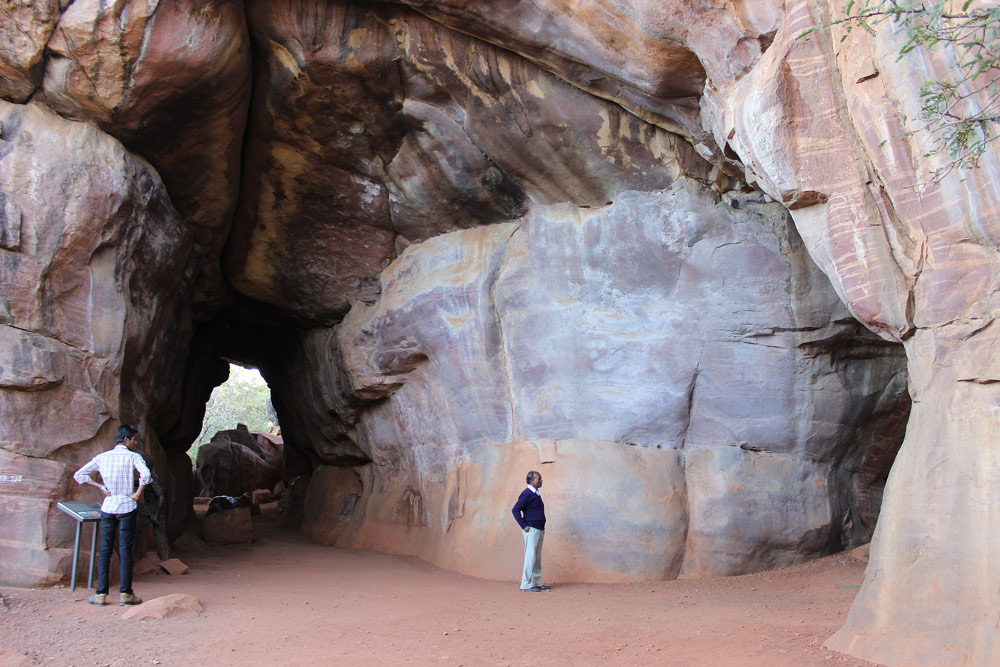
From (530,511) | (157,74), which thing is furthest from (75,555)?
(157,74)

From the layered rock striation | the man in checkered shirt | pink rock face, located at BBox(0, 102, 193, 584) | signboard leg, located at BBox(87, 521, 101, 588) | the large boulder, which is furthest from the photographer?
the large boulder

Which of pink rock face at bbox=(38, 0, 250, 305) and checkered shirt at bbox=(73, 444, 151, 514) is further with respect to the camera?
pink rock face at bbox=(38, 0, 250, 305)

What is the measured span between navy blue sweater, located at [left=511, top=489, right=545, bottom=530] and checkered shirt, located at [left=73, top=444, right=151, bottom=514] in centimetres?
363

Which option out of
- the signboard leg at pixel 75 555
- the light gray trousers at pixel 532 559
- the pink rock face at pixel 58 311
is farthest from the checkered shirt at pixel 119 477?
the light gray trousers at pixel 532 559

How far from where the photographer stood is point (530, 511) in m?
8.20

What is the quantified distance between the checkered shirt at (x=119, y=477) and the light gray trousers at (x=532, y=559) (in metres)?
3.80

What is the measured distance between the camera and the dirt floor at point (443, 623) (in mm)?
5402

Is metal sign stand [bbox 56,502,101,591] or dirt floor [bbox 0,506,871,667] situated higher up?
metal sign stand [bbox 56,502,101,591]

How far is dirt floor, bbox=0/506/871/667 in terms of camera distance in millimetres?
5402

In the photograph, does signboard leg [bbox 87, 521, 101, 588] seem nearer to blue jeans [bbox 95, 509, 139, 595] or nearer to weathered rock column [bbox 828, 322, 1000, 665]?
blue jeans [bbox 95, 509, 139, 595]

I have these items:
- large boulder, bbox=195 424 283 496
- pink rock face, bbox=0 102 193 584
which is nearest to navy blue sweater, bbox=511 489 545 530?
pink rock face, bbox=0 102 193 584

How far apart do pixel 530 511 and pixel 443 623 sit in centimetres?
176

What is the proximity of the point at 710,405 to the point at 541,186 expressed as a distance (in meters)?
3.60

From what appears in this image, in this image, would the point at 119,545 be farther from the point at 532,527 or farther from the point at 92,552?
the point at 532,527
